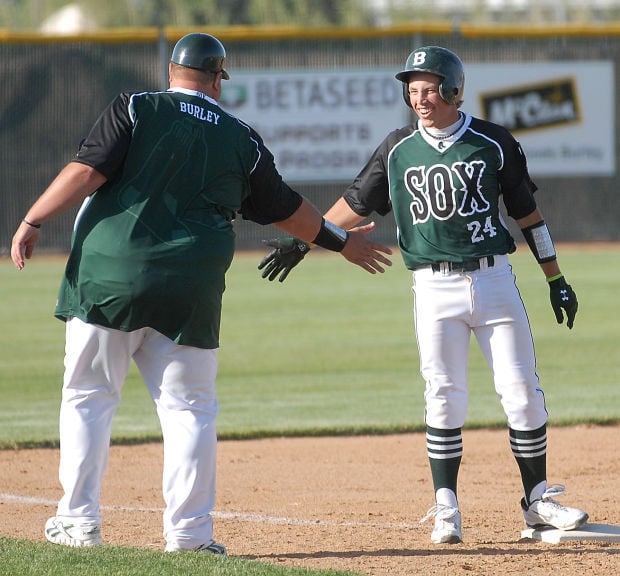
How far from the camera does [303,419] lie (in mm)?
8562

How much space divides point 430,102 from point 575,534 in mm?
1913

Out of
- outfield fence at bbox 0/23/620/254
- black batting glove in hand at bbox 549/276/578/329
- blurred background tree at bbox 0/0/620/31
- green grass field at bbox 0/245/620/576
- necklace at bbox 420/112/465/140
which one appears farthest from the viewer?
blurred background tree at bbox 0/0/620/31

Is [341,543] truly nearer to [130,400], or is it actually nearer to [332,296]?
[130,400]

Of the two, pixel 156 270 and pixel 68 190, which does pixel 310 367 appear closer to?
pixel 156 270

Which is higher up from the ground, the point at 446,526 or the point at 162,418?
the point at 162,418

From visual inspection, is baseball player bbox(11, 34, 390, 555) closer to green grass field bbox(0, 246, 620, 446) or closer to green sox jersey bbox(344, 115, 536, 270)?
green sox jersey bbox(344, 115, 536, 270)

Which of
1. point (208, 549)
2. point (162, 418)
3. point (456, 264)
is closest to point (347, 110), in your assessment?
point (456, 264)

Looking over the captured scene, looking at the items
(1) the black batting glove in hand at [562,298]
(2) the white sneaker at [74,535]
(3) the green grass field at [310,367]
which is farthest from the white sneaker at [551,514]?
(2) the white sneaker at [74,535]

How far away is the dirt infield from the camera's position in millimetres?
4746

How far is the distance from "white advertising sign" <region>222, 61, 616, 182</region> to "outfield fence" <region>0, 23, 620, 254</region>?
0.82 ft

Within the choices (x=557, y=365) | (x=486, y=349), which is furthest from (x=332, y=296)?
(x=486, y=349)

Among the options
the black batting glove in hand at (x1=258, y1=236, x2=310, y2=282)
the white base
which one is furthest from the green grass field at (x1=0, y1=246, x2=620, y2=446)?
the white base

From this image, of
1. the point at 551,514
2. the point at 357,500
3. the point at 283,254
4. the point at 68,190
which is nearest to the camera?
the point at 68,190

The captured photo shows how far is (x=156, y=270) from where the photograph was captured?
4.41 metres
